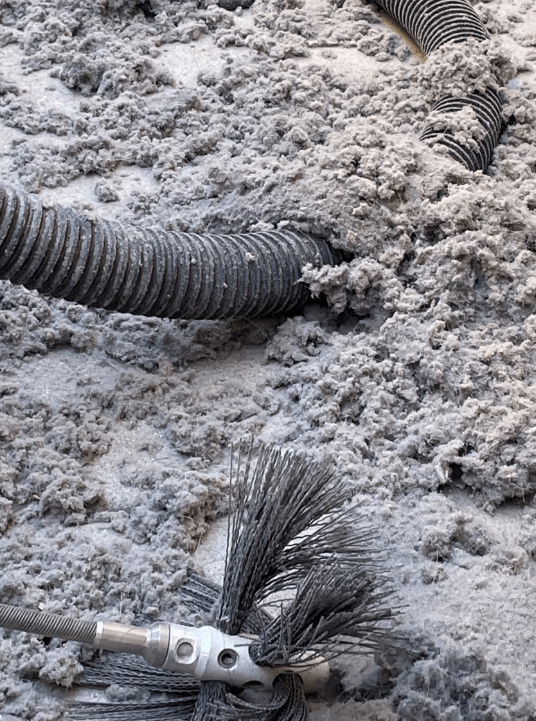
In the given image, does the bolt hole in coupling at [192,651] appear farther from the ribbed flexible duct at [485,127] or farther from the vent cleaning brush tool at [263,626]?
the ribbed flexible duct at [485,127]

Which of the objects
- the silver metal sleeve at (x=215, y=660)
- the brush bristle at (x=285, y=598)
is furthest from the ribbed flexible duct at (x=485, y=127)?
the silver metal sleeve at (x=215, y=660)

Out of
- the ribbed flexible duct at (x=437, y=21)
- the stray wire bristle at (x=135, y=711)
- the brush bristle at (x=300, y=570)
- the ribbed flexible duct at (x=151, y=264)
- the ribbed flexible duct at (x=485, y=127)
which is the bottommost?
the stray wire bristle at (x=135, y=711)

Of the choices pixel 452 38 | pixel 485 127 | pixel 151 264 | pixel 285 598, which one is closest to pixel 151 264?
pixel 151 264

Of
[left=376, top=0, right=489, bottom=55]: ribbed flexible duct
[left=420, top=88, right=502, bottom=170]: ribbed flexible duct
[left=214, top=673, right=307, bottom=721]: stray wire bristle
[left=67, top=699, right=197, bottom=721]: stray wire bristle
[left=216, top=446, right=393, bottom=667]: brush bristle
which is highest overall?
[left=376, top=0, right=489, bottom=55]: ribbed flexible duct

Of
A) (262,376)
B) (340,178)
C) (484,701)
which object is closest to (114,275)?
(262,376)

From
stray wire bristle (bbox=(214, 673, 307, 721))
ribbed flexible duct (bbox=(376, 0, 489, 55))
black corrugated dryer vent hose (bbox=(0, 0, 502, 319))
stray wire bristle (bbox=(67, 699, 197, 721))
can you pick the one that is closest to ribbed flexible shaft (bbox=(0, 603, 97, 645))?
stray wire bristle (bbox=(67, 699, 197, 721))

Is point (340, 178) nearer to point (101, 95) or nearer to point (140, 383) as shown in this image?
point (140, 383)

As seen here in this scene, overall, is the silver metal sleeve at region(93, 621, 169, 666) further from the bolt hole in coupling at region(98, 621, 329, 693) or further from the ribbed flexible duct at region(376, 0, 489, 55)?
the ribbed flexible duct at region(376, 0, 489, 55)
